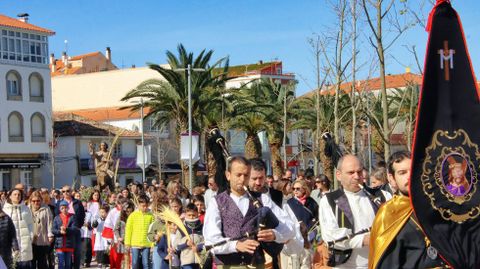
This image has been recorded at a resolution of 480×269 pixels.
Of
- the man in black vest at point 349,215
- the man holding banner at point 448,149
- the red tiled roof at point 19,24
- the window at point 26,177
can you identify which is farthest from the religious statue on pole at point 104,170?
the man holding banner at point 448,149

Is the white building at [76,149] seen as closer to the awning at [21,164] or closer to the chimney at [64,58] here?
the awning at [21,164]

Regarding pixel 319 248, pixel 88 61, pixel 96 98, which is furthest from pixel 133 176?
pixel 319 248

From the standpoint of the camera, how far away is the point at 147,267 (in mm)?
15547

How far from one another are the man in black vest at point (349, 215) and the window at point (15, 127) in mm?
57925

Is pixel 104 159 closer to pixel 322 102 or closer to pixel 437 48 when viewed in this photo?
pixel 322 102

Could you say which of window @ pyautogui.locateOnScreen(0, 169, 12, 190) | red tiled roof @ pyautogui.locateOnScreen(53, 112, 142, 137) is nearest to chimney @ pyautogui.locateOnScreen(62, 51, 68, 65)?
red tiled roof @ pyautogui.locateOnScreen(53, 112, 142, 137)

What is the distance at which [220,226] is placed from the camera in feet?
24.6

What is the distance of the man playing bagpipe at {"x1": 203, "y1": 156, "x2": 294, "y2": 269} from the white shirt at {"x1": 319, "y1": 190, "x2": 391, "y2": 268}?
1.02ft

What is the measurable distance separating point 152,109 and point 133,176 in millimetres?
33758

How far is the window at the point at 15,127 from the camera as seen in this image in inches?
2495

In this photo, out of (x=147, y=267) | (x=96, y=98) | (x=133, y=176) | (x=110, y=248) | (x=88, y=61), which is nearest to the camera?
(x=147, y=267)

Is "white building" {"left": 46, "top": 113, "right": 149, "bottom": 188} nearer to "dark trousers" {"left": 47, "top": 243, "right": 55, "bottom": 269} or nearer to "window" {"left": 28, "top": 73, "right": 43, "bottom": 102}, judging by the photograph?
"window" {"left": 28, "top": 73, "right": 43, "bottom": 102}

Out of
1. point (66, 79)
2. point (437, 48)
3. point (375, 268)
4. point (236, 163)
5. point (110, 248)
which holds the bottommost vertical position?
point (110, 248)

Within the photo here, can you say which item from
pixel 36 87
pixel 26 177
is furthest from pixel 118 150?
pixel 36 87
